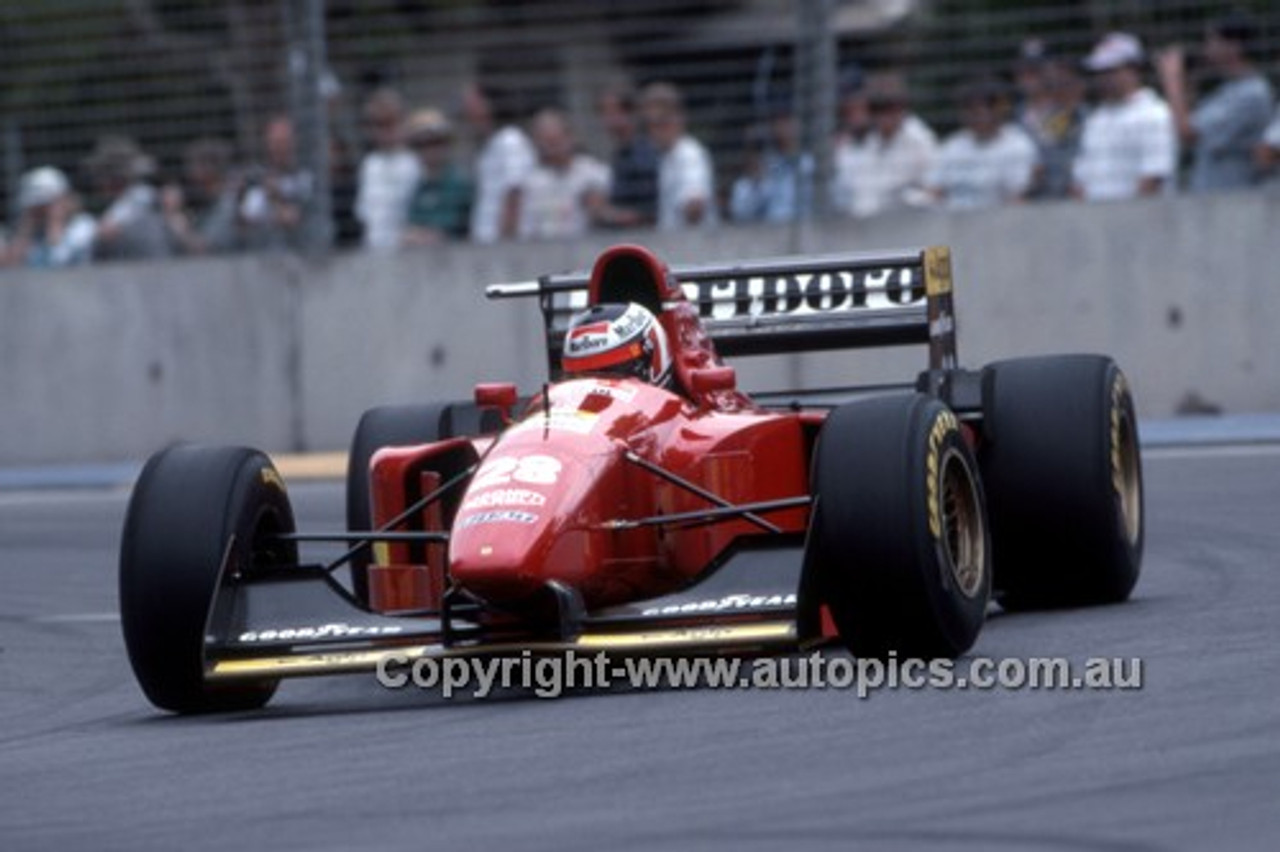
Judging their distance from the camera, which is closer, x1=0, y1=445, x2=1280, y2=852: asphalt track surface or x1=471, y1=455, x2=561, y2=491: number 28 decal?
x1=0, y1=445, x2=1280, y2=852: asphalt track surface

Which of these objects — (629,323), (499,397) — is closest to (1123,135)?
(499,397)

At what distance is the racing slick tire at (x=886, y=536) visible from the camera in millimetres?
6914

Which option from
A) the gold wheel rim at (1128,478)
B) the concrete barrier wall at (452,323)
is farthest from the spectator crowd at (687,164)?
the gold wheel rim at (1128,478)

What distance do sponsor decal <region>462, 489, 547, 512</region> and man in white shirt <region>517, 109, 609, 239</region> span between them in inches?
321

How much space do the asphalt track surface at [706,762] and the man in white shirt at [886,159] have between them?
6294 millimetres

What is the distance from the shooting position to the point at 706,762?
19.2 ft

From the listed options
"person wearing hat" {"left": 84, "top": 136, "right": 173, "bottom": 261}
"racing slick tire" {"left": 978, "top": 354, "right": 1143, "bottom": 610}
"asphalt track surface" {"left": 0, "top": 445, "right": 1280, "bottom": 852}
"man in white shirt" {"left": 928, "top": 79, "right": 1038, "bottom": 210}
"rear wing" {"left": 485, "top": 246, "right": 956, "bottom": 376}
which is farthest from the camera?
"person wearing hat" {"left": 84, "top": 136, "right": 173, "bottom": 261}

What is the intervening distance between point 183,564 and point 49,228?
1020cm

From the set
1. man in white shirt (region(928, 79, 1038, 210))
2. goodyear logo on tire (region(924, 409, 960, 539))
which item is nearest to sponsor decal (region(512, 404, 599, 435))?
goodyear logo on tire (region(924, 409, 960, 539))

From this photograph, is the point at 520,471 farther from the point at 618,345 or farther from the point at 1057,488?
the point at 1057,488

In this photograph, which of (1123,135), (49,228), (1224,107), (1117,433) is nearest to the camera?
(1117,433)

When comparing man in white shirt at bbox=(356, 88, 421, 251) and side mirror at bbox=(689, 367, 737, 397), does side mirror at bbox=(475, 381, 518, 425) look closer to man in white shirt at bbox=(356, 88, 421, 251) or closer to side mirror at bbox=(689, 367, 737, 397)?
side mirror at bbox=(689, 367, 737, 397)

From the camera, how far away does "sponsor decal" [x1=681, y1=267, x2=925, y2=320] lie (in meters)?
9.31

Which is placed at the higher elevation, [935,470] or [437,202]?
[437,202]
